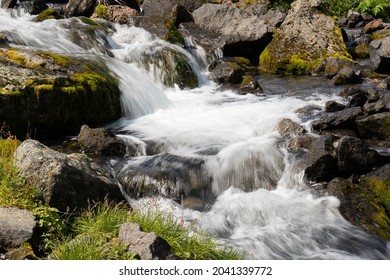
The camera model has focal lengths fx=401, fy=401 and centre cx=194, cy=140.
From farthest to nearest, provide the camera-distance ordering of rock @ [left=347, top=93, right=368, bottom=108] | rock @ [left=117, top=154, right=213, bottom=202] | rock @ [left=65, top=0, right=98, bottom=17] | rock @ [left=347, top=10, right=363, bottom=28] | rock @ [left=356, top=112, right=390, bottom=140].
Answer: rock @ [left=347, top=10, right=363, bottom=28] < rock @ [left=65, top=0, right=98, bottom=17] < rock @ [left=347, top=93, right=368, bottom=108] < rock @ [left=356, top=112, right=390, bottom=140] < rock @ [left=117, top=154, right=213, bottom=202]

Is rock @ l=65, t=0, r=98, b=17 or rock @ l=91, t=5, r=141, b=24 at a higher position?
rock @ l=65, t=0, r=98, b=17

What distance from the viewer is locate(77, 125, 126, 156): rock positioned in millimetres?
9125

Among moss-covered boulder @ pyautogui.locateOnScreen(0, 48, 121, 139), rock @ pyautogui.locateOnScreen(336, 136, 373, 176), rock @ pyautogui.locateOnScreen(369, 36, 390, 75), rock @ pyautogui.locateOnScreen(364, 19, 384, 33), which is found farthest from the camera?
rock @ pyautogui.locateOnScreen(364, 19, 384, 33)

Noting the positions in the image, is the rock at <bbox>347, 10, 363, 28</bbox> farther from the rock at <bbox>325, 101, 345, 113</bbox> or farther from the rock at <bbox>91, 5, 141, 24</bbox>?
the rock at <bbox>325, 101, 345, 113</bbox>

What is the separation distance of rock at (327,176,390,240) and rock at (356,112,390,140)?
8.78ft

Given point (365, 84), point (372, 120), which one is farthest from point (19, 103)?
point (365, 84)

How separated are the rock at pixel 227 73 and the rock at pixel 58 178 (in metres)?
11.6

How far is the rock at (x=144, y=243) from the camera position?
4.21 metres

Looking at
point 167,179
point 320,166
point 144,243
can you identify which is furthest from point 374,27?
point 144,243

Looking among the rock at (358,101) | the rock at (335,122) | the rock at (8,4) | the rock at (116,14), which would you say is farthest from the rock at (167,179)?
the rock at (8,4)

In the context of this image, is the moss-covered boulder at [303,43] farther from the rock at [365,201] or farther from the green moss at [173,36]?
the rock at [365,201]

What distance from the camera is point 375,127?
33.8 ft

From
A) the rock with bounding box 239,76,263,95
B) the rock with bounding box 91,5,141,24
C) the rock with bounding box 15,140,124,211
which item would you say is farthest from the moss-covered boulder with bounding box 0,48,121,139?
the rock with bounding box 91,5,141,24

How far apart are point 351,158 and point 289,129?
255 cm
